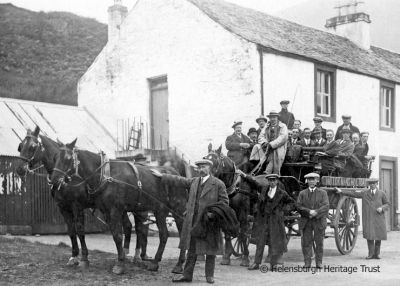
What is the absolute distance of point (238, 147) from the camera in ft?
43.2

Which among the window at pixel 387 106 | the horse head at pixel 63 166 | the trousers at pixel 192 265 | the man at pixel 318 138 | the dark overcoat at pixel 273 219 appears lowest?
the trousers at pixel 192 265

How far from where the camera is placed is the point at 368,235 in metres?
12.8

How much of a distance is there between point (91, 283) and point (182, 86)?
34.9 ft

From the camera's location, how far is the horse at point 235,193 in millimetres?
10961

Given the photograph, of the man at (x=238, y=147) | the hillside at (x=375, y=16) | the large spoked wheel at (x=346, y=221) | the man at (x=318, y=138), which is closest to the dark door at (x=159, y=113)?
the man at (x=238, y=147)

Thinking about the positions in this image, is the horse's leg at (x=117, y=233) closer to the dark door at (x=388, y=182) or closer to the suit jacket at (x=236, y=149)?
the suit jacket at (x=236, y=149)

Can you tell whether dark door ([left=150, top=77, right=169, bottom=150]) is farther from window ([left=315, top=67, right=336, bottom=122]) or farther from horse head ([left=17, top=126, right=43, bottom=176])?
horse head ([left=17, top=126, right=43, bottom=176])

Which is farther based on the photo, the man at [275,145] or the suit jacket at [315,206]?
the man at [275,145]

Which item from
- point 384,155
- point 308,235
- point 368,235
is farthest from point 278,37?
point 308,235

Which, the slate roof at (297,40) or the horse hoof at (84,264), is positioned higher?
the slate roof at (297,40)

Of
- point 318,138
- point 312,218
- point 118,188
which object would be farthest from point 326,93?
point 118,188

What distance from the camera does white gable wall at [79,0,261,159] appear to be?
17062mm

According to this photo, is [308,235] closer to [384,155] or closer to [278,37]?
[278,37]

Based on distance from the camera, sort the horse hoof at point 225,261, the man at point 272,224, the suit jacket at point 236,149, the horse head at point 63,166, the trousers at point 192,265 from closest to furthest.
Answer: the trousers at point 192,265 < the horse head at point 63,166 < the man at point 272,224 < the horse hoof at point 225,261 < the suit jacket at point 236,149
